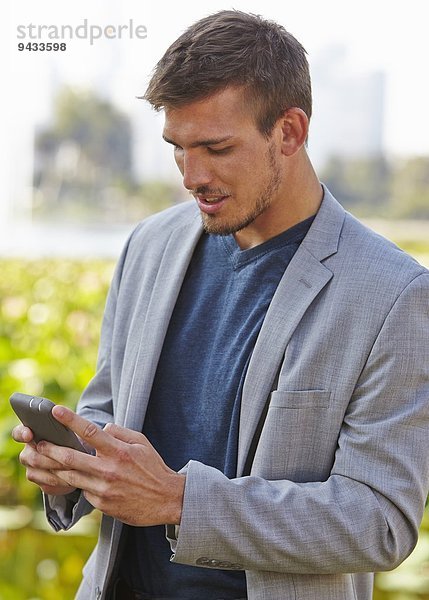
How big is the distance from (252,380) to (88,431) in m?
0.32

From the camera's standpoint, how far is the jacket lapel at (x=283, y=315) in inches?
66.3

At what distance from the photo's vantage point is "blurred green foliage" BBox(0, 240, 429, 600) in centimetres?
299

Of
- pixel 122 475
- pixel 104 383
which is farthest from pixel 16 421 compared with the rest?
pixel 122 475

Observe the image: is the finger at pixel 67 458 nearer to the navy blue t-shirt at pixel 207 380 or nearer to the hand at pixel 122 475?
the hand at pixel 122 475

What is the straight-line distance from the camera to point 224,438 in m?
1.77

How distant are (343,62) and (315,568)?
3.28 meters

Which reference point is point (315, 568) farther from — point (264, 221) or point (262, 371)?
point (264, 221)

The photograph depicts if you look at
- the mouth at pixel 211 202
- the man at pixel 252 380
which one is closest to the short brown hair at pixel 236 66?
the man at pixel 252 380

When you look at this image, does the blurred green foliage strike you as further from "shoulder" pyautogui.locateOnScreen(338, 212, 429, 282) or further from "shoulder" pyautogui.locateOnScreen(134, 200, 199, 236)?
"shoulder" pyautogui.locateOnScreen(338, 212, 429, 282)

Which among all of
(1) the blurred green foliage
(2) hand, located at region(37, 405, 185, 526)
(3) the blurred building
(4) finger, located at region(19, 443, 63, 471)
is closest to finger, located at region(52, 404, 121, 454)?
(2) hand, located at region(37, 405, 185, 526)

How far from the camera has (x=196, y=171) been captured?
5.72ft

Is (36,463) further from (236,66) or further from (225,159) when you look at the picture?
(236,66)

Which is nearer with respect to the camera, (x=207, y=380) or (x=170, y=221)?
(x=207, y=380)

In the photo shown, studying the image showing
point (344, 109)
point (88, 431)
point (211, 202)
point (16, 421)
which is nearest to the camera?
point (88, 431)
